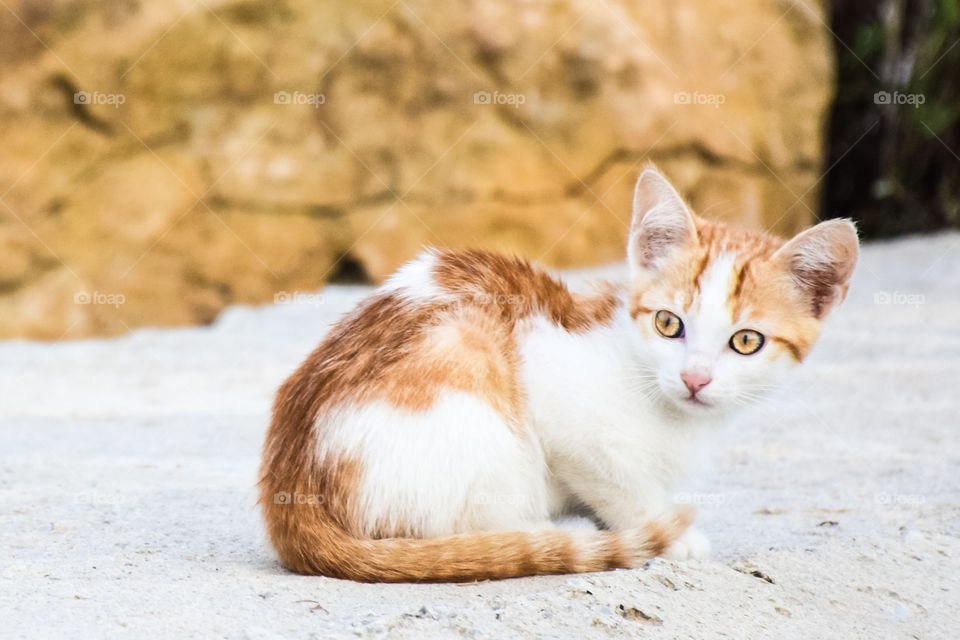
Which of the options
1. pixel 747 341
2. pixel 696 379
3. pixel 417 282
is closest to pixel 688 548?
pixel 696 379

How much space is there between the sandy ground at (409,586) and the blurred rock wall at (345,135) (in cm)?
73

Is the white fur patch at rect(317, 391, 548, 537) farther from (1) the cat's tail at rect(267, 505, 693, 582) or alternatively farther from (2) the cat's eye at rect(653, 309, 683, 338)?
(2) the cat's eye at rect(653, 309, 683, 338)

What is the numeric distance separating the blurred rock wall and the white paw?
380 centimetres

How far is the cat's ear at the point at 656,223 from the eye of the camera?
2.91 m

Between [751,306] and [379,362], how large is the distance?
1.00 meters

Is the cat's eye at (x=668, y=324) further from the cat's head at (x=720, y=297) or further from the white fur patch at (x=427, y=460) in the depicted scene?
the white fur patch at (x=427, y=460)

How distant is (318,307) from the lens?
7031 millimetres

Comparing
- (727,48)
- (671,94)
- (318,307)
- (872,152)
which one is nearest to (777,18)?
(727,48)

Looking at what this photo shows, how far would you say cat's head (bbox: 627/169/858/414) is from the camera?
273cm

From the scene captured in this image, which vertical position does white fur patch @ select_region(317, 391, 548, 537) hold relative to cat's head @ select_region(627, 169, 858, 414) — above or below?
below

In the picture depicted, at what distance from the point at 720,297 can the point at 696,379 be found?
0.24m

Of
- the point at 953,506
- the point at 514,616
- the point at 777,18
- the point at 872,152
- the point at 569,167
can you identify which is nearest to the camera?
the point at 514,616

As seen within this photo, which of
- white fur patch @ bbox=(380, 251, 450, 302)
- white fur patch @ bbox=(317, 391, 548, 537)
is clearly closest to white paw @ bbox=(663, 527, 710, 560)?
white fur patch @ bbox=(317, 391, 548, 537)

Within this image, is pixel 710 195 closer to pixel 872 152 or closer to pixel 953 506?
pixel 872 152
